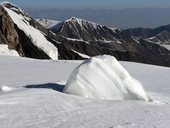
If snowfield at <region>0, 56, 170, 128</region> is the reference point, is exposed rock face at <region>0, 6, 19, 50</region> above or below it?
below

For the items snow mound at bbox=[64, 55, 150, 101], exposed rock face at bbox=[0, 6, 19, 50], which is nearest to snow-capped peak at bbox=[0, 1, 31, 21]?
exposed rock face at bbox=[0, 6, 19, 50]

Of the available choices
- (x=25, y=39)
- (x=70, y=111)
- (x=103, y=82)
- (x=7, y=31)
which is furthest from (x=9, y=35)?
(x=70, y=111)

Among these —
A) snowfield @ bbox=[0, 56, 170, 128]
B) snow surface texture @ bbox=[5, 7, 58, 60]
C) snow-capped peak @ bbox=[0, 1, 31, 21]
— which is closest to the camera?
snowfield @ bbox=[0, 56, 170, 128]

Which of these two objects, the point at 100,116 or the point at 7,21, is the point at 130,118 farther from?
the point at 7,21

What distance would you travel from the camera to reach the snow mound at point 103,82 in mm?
11867

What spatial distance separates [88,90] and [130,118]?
100 inches

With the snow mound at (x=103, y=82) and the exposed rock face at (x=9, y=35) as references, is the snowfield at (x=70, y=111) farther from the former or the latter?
the exposed rock face at (x=9, y=35)

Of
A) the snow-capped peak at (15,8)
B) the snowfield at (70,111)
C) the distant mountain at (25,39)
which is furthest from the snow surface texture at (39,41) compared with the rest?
the snowfield at (70,111)

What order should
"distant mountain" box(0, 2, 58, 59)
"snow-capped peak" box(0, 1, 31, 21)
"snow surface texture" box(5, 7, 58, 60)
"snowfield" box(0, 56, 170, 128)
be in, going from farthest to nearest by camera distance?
"snow-capped peak" box(0, 1, 31, 21)
"snow surface texture" box(5, 7, 58, 60)
"distant mountain" box(0, 2, 58, 59)
"snowfield" box(0, 56, 170, 128)

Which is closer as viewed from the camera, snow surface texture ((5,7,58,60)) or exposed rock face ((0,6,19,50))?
exposed rock face ((0,6,19,50))

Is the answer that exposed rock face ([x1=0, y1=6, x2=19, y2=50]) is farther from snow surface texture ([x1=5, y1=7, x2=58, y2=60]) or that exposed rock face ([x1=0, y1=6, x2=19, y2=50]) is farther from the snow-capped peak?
the snow-capped peak

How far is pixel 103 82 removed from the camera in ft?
40.2

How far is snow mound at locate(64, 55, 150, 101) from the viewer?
467 inches

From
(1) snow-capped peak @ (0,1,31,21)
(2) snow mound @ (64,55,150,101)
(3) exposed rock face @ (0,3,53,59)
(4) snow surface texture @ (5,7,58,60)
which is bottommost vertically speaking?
(1) snow-capped peak @ (0,1,31,21)
